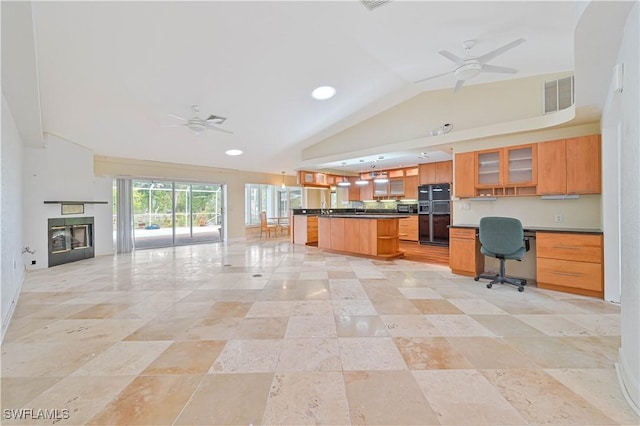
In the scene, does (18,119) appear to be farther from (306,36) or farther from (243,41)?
(306,36)

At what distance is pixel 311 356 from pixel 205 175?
7808 millimetres

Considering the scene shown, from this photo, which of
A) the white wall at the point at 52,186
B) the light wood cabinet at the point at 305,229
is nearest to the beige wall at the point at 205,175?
the white wall at the point at 52,186

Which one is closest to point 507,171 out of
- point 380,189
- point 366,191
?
point 380,189

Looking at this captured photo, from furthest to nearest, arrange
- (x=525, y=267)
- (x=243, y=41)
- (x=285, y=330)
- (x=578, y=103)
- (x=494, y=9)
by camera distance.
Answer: (x=525, y=267) < (x=243, y=41) < (x=578, y=103) < (x=494, y=9) < (x=285, y=330)

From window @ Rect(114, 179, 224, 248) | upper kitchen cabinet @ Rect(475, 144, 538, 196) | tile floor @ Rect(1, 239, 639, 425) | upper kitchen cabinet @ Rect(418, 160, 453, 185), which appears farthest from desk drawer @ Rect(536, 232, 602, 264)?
window @ Rect(114, 179, 224, 248)

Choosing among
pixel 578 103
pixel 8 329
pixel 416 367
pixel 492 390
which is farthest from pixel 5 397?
pixel 578 103

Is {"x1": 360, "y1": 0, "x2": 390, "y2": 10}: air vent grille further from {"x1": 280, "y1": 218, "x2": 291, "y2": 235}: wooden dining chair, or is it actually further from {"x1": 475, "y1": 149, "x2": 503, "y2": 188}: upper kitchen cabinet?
{"x1": 280, "y1": 218, "x2": 291, "y2": 235}: wooden dining chair

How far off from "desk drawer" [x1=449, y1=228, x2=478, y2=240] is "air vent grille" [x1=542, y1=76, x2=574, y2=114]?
6.81ft

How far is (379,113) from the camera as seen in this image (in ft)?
20.6

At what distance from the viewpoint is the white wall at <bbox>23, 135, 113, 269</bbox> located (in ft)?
17.1

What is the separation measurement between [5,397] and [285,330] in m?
1.83

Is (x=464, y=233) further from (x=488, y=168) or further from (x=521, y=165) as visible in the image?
(x=521, y=165)

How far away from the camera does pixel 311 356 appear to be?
205 centimetres

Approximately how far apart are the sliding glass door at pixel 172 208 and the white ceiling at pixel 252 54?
7.74ft
